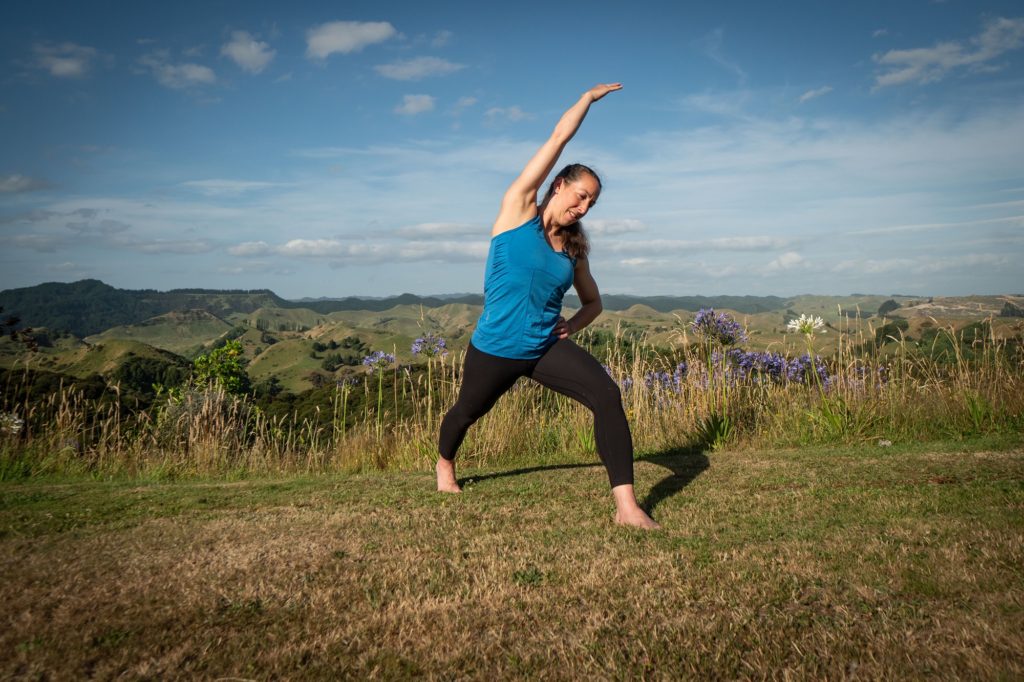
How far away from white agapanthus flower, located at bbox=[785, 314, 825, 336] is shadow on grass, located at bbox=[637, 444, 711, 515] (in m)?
1.88

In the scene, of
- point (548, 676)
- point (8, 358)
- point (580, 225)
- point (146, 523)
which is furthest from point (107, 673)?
point (8, 358)

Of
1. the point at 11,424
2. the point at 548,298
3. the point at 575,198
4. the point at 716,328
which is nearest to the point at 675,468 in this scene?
the point at 548,298

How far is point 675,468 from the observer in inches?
237

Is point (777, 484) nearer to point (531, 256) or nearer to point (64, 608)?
point (531, 256)

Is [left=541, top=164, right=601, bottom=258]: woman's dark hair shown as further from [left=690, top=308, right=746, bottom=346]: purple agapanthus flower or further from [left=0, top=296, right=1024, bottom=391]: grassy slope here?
[left=690, top=308, right=746, bottom=346]: purple agapanthus flower

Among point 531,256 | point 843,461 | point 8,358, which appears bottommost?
point 843,461

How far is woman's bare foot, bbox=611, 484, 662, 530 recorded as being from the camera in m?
4.01

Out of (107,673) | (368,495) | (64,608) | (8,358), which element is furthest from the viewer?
(8,358)

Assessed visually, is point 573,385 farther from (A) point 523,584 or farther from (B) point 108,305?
(B) point 108,305

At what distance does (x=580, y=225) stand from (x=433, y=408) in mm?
4641

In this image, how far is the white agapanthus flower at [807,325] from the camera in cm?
795

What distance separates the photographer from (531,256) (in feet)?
13.3

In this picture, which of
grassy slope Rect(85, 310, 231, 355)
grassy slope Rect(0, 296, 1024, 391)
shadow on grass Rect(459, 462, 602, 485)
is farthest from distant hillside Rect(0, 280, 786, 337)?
shadow on grass Rect(459, 462, 602, 485)

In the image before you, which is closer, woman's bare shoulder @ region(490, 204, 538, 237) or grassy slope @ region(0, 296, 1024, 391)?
woman's bare shoulder @ region(490, 204, 538, 237)
